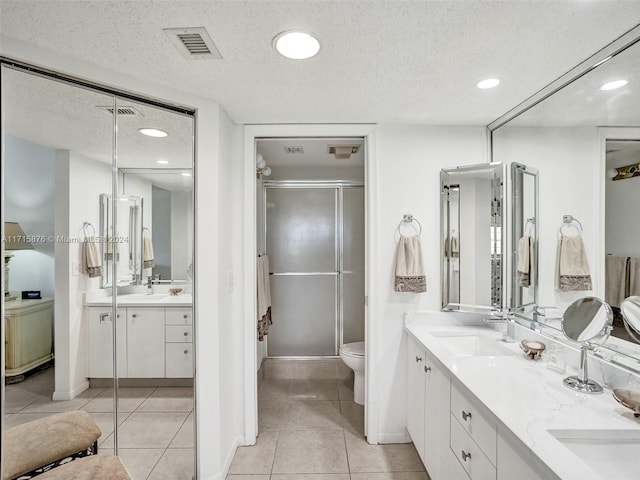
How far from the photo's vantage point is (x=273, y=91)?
1945 millimetres

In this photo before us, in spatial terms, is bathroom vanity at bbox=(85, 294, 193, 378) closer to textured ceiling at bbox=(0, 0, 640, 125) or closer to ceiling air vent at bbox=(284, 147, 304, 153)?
textured ceiling at bbox=(0, 0, 640, 125)

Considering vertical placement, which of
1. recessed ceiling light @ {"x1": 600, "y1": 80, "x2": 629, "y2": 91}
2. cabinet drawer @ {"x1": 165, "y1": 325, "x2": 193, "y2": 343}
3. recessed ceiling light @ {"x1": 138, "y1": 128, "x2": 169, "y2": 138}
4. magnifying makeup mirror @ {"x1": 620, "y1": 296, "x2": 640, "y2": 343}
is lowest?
cabinet drawer @ {"x1": 165, "y1": 325, "x2": 193, "y2": 343}

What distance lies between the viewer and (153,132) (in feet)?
6.30

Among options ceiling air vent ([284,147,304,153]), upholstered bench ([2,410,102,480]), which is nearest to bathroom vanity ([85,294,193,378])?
upholstered bench ([2,410,102,480])

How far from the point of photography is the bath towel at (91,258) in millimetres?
1637

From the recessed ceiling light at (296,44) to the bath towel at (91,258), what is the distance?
1.27 m

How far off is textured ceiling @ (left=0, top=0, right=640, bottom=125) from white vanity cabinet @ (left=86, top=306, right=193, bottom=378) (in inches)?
49.7

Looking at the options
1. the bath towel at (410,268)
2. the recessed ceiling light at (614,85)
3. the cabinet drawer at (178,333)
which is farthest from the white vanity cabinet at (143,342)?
the recessed ceiling light at (614,85)

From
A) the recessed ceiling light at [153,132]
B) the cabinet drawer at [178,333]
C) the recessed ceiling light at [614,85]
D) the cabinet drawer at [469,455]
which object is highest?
the recessed ceiling light at [614,85]

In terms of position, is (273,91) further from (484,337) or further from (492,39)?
(484,337)

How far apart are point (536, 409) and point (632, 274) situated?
71cm

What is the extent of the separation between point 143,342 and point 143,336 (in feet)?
0.11

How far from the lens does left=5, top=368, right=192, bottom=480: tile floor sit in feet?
4.86

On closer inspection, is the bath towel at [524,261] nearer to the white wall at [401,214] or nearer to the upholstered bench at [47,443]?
the white wall at [401,214]
